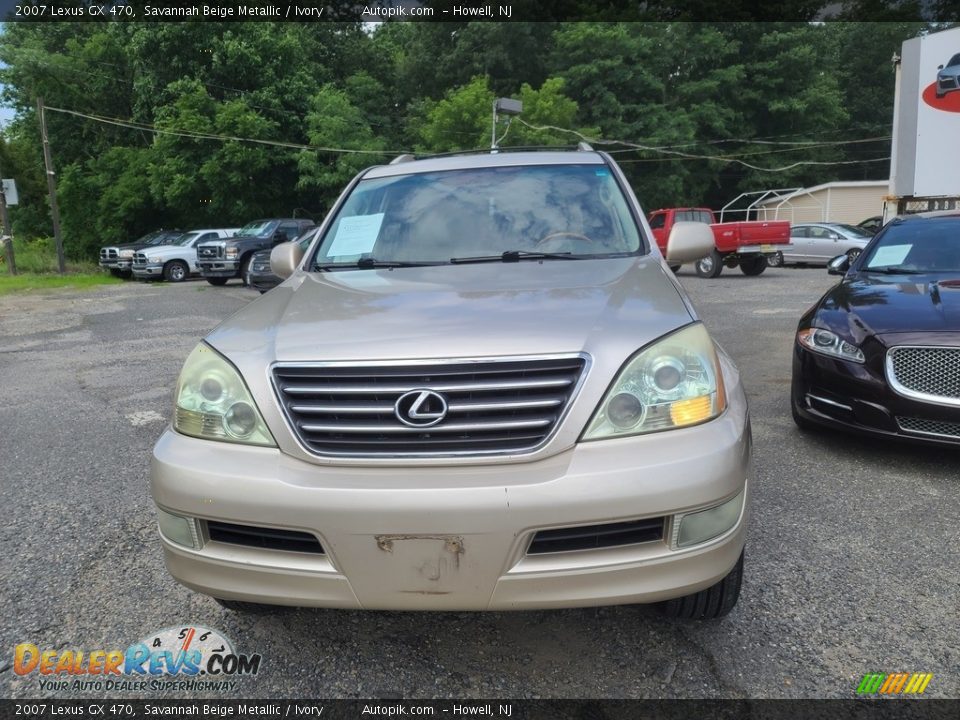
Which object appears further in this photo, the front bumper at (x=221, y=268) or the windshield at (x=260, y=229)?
the windshield at (x=260, y=229)

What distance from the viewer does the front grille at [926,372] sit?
3588mm

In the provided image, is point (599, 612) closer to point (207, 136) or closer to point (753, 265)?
point (753, 265)

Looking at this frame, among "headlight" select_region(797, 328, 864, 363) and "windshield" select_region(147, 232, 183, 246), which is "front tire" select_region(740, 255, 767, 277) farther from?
"windshield" select_region(147, 232, 183, 246)

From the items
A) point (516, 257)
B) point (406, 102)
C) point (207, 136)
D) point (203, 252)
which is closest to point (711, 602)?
point (516, 257)

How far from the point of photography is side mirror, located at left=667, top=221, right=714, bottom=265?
11.0 feet

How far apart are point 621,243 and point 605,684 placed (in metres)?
1.79

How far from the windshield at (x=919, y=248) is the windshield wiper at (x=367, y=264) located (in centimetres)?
367

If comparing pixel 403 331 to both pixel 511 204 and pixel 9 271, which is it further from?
pixel 9 271

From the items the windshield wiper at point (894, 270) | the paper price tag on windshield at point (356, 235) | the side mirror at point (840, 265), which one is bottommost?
the side mirror at point (840, 265)

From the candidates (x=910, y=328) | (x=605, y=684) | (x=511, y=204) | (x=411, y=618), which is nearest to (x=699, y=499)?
(x=605, y=684)

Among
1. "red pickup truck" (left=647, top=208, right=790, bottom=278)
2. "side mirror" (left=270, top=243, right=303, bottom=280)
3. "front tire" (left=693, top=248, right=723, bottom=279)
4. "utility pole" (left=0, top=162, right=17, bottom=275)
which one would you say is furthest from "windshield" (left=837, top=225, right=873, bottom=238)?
"utility pole" (left=0, top=162, right=17, bottom=275)

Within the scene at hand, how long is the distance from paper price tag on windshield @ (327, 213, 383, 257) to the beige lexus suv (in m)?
1.06

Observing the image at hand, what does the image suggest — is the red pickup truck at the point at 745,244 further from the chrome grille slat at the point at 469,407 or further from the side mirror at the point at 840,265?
the chrome grille slat at the point at 469,407

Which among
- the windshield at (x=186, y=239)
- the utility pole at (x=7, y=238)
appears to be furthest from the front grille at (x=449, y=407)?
the utility pole at (x=7, y=238)
